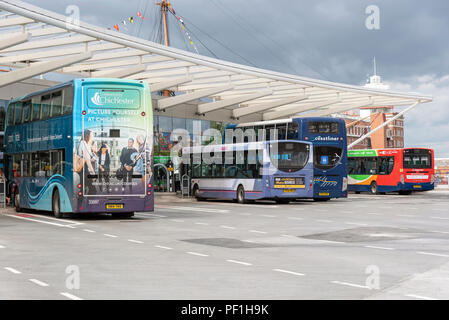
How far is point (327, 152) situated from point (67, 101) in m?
15.5

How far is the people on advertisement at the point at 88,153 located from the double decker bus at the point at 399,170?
87.0 feet

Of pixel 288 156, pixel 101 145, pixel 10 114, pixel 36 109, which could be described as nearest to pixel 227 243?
pixel 101 145

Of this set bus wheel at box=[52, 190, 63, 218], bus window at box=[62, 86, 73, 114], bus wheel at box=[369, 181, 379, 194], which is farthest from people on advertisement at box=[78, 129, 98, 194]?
bus wheel at box=[369, 181, 379, 194]

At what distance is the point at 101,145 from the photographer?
18.5m

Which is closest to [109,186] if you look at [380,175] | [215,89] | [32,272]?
[32,272]

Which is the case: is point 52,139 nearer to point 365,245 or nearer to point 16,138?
point 16,138

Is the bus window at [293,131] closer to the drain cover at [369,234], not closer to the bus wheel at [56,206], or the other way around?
the bus wheel at [56,206]

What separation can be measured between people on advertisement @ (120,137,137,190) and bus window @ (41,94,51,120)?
291 cm

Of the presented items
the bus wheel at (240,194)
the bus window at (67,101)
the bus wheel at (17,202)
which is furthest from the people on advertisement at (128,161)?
the bus wheel at (240,194)

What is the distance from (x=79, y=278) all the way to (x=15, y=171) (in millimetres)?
16408

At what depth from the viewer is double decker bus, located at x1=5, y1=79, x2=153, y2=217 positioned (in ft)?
60.5

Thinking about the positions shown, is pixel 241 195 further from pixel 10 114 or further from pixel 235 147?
pixel 10 114

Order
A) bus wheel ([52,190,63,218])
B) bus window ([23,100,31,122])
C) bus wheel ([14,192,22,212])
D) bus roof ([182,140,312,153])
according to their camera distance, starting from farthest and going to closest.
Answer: bus roof ([182,140,312,153]), bus wheel ([14,192,22,212]), bus window ([23,100,31,122]), bus wheel ([52,190,63,218])

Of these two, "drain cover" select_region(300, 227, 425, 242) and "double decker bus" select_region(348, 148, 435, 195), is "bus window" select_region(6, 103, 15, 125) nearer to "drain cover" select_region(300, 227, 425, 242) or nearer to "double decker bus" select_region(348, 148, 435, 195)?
"drain cover" select_region(300, 227, 425, 242)
